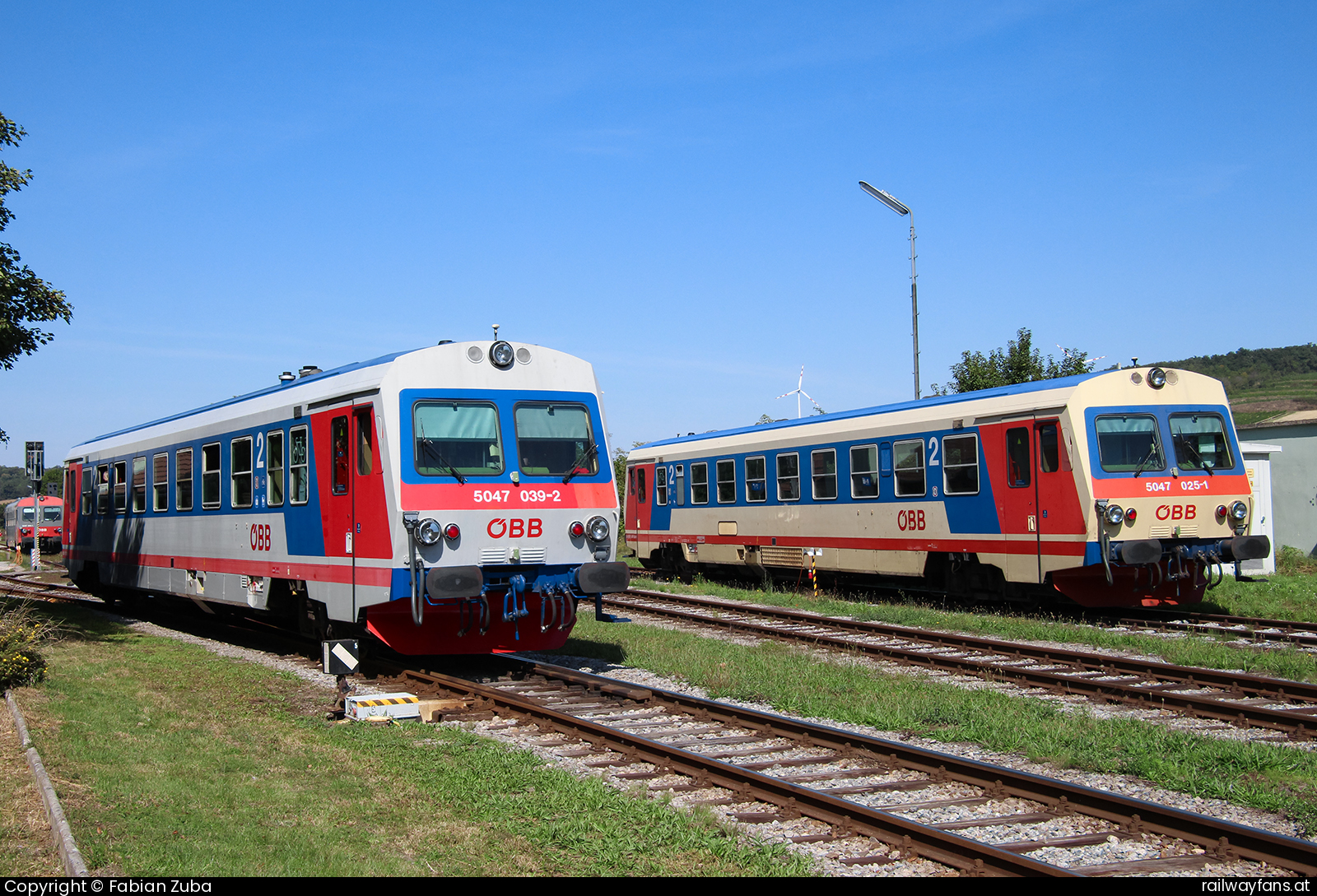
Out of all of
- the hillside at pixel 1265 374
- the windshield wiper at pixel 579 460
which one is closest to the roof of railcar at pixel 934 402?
the windshield wiper at pixel 579 460

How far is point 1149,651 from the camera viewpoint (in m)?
12.5

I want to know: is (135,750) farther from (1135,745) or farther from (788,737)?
(1135,745)

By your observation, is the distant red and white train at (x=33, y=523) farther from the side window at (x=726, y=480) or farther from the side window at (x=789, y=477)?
the side window at (x=789, y=477)

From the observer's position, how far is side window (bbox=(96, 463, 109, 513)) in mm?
19031

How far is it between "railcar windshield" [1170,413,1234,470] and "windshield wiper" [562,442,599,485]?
352 inches

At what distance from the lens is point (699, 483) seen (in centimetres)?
2361

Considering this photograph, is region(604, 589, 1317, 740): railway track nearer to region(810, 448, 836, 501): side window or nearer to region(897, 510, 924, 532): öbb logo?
region(897, 510, 924, 532): öbb logo

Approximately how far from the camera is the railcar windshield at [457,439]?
10.6m

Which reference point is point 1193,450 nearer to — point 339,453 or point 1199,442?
point 1199,442

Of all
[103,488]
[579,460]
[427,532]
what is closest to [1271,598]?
[579,460]

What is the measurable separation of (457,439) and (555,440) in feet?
3.66

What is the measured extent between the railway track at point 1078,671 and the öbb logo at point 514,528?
4629 mm

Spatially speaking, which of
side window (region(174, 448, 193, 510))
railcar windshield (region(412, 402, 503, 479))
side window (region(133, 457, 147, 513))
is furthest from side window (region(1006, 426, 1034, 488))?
side window (region(133, 457, 147, 513))

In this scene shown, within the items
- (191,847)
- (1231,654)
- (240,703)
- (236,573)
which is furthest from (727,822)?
(236,573)
